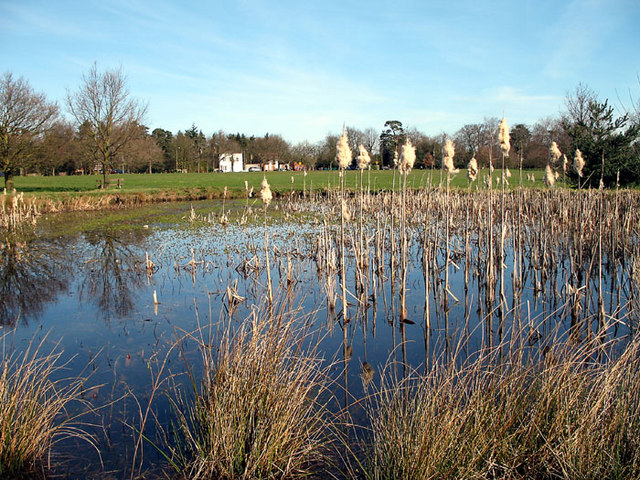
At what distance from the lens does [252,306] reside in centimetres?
471

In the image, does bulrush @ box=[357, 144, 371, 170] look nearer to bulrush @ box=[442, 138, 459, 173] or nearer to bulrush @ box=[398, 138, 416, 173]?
bulrush @ box=[398, 138, 416, 173]

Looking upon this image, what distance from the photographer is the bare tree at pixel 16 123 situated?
2845 centimetres

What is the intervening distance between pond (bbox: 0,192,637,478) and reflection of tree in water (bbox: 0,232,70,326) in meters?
0.05

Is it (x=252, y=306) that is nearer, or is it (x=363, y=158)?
(x=252, y=306)

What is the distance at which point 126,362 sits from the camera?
19.9 ft

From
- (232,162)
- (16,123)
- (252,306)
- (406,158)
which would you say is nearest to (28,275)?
(252,306)

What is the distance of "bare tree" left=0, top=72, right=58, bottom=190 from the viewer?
1120 inches

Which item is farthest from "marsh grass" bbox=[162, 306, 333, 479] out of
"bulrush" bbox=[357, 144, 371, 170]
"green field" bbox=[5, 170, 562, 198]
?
"green field" bbox=[5, 170, 562, 198]

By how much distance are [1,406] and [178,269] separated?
7.82 metres

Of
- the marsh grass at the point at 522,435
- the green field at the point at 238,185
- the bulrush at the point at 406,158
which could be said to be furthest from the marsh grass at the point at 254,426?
the green field at the point at 238,185

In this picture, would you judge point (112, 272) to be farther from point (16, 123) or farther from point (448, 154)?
point (16, 123)

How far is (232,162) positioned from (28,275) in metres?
79.9

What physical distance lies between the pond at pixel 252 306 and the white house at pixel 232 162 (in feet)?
240

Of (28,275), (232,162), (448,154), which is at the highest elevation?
(232,162)
